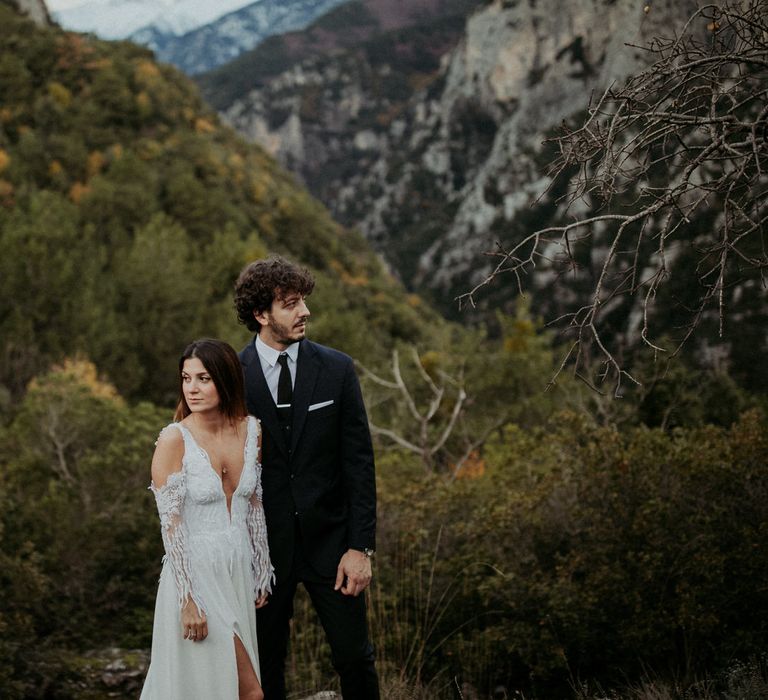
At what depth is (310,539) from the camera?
2871mm

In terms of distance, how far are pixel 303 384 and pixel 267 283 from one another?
0.39 metres

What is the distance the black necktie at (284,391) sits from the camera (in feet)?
9.50

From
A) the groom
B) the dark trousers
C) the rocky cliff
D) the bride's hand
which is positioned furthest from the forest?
the rocky cliff

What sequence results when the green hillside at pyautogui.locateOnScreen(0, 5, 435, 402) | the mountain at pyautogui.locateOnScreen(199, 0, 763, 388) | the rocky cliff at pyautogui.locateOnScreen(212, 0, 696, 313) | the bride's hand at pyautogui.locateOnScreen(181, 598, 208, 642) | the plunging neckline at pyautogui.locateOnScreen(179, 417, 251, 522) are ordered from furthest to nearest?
the rocky cliff at pyautogui.locateOnScreen(212, 0, 696, 313) < the mountain at pyautogui.locateOnScreen(199, 0, 763, 388) < the green hillside at pyautogui.locateOnScreen(0, 5, 435, 402) < the plunging neckline at pyautogui.locateOnScreen(179, 417, 251, 522) < the bride's hand at pyautogui.locateOnScreen(181, 598, 208, 642)

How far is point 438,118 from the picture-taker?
121625 millimetres

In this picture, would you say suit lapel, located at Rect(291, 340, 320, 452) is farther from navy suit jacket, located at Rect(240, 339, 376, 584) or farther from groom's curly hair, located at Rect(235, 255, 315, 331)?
groom's curly hair, located at Rect(235, 255, 315, 331)

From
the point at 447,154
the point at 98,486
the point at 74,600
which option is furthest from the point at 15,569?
the point at 447,154

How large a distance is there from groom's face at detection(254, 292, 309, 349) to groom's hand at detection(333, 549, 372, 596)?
80 cm

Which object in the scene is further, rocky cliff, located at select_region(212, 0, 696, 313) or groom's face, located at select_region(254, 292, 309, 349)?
rocky cliff, located at select_region(212, 0, 696, 313)

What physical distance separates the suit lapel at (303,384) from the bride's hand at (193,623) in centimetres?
64

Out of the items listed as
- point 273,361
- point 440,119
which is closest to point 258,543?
point 273,361

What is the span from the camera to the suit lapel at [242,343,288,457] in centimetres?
286

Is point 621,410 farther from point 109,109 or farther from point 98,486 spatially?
point 109,109

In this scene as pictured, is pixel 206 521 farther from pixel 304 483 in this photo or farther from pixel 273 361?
pixel 273 361
